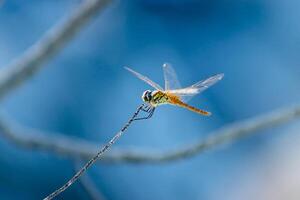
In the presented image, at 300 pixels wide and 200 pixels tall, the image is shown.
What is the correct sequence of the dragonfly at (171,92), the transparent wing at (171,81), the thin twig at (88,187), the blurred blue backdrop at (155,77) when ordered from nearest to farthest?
the dragonfly at (171,92), the transparent wing at (171,81), the thin twig at (88,187), the blurred blue backdrop at (155,77)

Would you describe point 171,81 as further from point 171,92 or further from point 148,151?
point 148,151

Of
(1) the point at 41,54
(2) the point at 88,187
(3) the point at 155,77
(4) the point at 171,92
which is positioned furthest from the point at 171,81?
(3) the point at 155,77

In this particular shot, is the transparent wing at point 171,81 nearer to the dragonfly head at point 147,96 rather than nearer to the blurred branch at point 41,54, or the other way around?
the dragonfly head at point 147,96

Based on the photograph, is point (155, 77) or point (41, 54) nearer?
point (41, 54)

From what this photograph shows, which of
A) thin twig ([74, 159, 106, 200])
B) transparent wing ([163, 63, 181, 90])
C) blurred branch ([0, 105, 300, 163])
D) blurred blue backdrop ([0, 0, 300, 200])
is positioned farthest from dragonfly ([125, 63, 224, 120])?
blurred blue backdrop ([0, 0, 300, 200])

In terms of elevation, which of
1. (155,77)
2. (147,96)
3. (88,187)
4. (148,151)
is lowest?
(147,96)

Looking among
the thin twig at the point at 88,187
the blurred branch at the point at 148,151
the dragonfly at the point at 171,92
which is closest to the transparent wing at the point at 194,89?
the dragonfly at the point at 171,92
